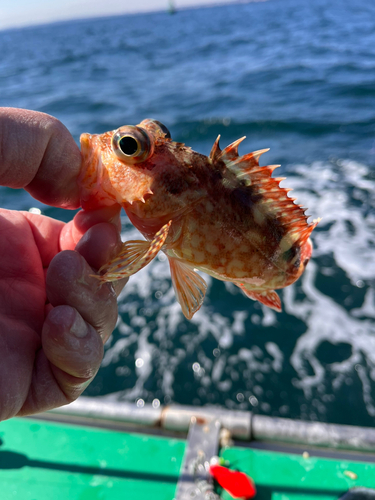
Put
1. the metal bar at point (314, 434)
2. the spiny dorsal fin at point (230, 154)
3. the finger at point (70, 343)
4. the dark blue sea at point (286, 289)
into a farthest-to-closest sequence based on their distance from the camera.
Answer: the dark blue sea at point (286, 289) → the metal bar at point (314, 434) → the spiny dorsal fin at point (230, 154) → the finger at point (70, 343)

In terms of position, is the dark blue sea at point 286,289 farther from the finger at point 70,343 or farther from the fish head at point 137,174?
the fish head at point 137,174

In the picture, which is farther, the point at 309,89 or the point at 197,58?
the point at 197,58

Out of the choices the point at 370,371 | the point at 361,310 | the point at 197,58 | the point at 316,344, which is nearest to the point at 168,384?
the point at 316,344

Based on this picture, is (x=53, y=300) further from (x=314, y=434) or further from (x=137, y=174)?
(x=314, y=434)

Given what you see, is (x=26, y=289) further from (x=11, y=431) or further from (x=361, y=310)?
(x=361, y=310)

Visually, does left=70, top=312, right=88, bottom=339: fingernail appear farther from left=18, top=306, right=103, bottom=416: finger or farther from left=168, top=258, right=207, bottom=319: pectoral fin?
left=168, top=258, right=207, bottom=319: pectoral fin

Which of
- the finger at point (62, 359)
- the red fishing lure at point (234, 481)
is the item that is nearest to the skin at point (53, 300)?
the finger at point (62, 359)
